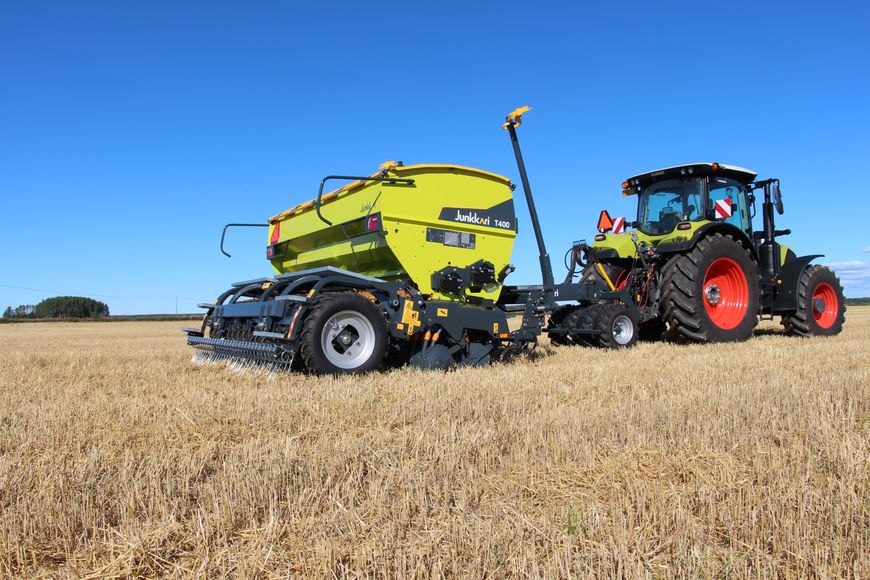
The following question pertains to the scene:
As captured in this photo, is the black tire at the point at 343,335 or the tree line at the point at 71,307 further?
the tree line at the point at 71,307

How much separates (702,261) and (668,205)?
1.41 metres

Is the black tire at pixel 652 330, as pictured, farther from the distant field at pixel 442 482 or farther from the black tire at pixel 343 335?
the black tire at pixel 343 335

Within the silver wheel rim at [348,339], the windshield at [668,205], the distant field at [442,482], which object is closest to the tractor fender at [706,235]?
the windshield at [668,205]

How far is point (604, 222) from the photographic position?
31.6ft

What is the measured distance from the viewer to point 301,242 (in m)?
7.65

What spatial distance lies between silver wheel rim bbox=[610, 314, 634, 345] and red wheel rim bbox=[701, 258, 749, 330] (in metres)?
1.32

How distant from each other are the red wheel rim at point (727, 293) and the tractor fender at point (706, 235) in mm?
475

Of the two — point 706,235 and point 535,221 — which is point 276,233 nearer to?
point 535,221

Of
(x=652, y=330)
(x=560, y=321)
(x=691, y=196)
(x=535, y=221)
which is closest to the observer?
(x=535, y=221)

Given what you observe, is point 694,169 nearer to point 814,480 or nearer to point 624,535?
point 814,480

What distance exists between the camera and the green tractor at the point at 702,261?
823cm

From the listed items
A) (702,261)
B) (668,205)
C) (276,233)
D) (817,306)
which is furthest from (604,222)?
(276,233)

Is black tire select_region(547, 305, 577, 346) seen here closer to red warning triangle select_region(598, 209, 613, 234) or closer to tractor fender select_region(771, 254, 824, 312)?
red warning triangle select_region(598, 209, 613, 234)

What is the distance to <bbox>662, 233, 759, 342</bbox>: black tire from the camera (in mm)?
8102
